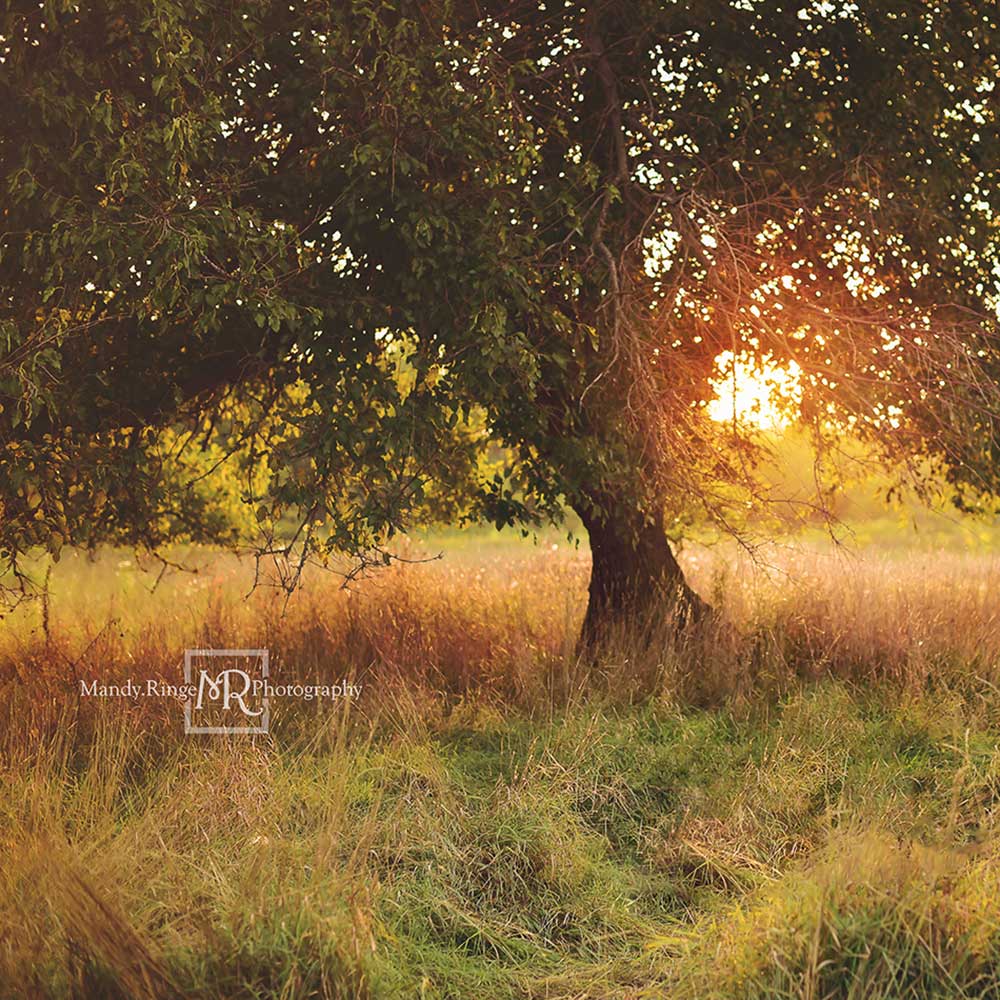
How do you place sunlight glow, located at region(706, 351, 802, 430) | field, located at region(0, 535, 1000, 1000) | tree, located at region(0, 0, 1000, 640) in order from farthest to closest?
sunlight glow, located at region(706, 351, 802, 430), tree, located at region(0, 0, 1000, 640), field, located at region(0, 535, 1000, 1000)

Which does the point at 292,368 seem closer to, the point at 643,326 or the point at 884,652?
the point at 643,326

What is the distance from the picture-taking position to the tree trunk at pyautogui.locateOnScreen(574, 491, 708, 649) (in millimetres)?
9328

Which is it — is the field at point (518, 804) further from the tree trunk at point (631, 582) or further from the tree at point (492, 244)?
the tree at point (492, 244)

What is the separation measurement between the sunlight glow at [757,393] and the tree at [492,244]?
0.20 metres

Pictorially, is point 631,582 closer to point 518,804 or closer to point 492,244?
point 518,804

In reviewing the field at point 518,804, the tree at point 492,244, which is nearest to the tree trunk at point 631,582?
the tree at point 492,244

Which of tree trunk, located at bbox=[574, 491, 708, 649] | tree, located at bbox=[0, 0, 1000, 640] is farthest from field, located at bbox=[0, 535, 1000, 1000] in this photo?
tree, located at bbox=[0, 0, 1000, 640]

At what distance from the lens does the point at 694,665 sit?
8.72 metres

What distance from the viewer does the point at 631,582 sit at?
31.7ft

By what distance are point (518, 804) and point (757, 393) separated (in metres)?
4.32

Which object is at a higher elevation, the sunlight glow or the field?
the sunlight glow

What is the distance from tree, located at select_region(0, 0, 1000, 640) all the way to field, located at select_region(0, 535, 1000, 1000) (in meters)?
1.10

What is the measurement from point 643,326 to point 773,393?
68.0 inches

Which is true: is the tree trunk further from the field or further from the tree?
the field
